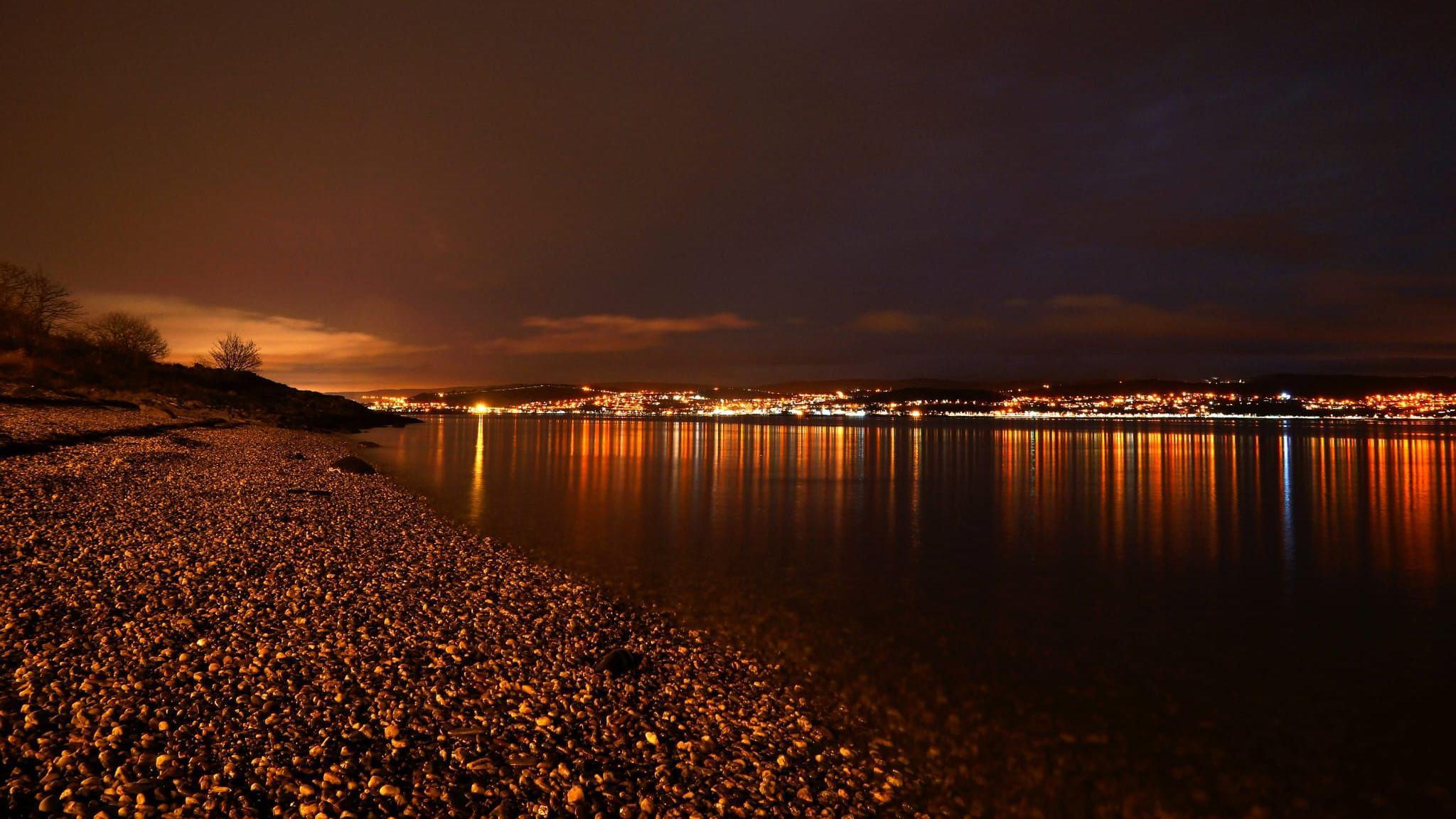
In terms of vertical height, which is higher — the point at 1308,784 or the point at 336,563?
the point at 336,563

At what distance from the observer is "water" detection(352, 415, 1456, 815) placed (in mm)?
9219

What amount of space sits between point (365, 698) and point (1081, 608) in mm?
14246

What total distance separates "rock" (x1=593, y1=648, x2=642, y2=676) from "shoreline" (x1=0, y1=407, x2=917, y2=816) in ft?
0.75

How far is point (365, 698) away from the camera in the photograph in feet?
26.8

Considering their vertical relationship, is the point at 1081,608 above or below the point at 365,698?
below

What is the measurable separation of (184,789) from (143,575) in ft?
26.1

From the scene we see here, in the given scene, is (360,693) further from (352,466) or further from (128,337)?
(128,337)

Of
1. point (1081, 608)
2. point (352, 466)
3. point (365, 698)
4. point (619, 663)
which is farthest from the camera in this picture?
point (352, 466)

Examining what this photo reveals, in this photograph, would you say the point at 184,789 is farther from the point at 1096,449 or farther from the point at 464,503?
the point at 1096,449

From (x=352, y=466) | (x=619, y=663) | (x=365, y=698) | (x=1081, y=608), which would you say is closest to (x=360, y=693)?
(x=365, y=698)

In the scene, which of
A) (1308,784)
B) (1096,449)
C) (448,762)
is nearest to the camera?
(448,762)

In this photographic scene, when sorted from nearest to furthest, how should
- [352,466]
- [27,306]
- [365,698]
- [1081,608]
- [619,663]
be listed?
[365,698] < [619,663] < [1081,608] < [352,466] < [27,306]

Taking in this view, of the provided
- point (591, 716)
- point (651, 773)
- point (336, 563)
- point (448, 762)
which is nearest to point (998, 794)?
point (651, 773)

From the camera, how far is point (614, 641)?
11562 millimetres
